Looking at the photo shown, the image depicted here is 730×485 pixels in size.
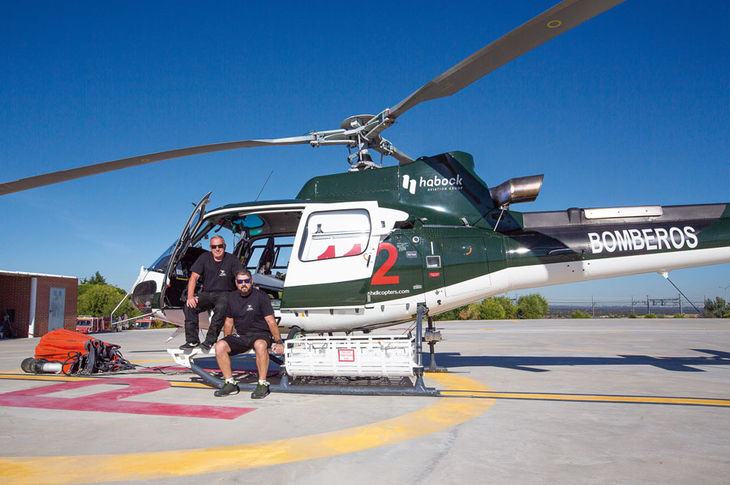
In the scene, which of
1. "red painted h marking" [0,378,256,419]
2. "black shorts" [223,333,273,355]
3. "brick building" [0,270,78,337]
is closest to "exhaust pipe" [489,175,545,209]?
"black shorts" [223,333,273,355]

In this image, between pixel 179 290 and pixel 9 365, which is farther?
pixel 9 365

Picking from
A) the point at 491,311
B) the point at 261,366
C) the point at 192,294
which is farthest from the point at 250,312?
the point at 491,311

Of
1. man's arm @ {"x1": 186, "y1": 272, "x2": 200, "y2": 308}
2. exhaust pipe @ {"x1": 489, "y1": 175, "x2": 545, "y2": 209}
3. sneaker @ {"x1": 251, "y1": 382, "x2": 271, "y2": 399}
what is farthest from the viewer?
exhaust pipe @ {"x1": 489, "y1": 175, "x2": 545, "y2": 209}

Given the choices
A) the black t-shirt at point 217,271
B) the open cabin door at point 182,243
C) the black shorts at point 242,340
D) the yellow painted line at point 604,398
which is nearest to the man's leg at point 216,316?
the black t-shirt at point 217,271

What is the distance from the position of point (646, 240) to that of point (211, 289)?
704 centimetres

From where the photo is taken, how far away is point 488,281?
7.00 meters

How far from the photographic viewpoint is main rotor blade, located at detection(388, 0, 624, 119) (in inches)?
172

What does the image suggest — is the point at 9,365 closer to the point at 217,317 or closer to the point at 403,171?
the point at 217,317

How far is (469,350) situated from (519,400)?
258 inches

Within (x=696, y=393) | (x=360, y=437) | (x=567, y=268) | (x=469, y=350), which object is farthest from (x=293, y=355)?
(x=469, y=350)

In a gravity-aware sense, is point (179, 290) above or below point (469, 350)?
above

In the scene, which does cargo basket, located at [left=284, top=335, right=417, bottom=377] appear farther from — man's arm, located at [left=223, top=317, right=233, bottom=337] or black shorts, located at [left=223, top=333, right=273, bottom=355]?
man's arm, located at [left=223, top=317, right=233, bottom=337]

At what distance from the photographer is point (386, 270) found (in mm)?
6645

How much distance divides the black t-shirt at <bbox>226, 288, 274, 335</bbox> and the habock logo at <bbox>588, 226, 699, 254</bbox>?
5.36 metres
